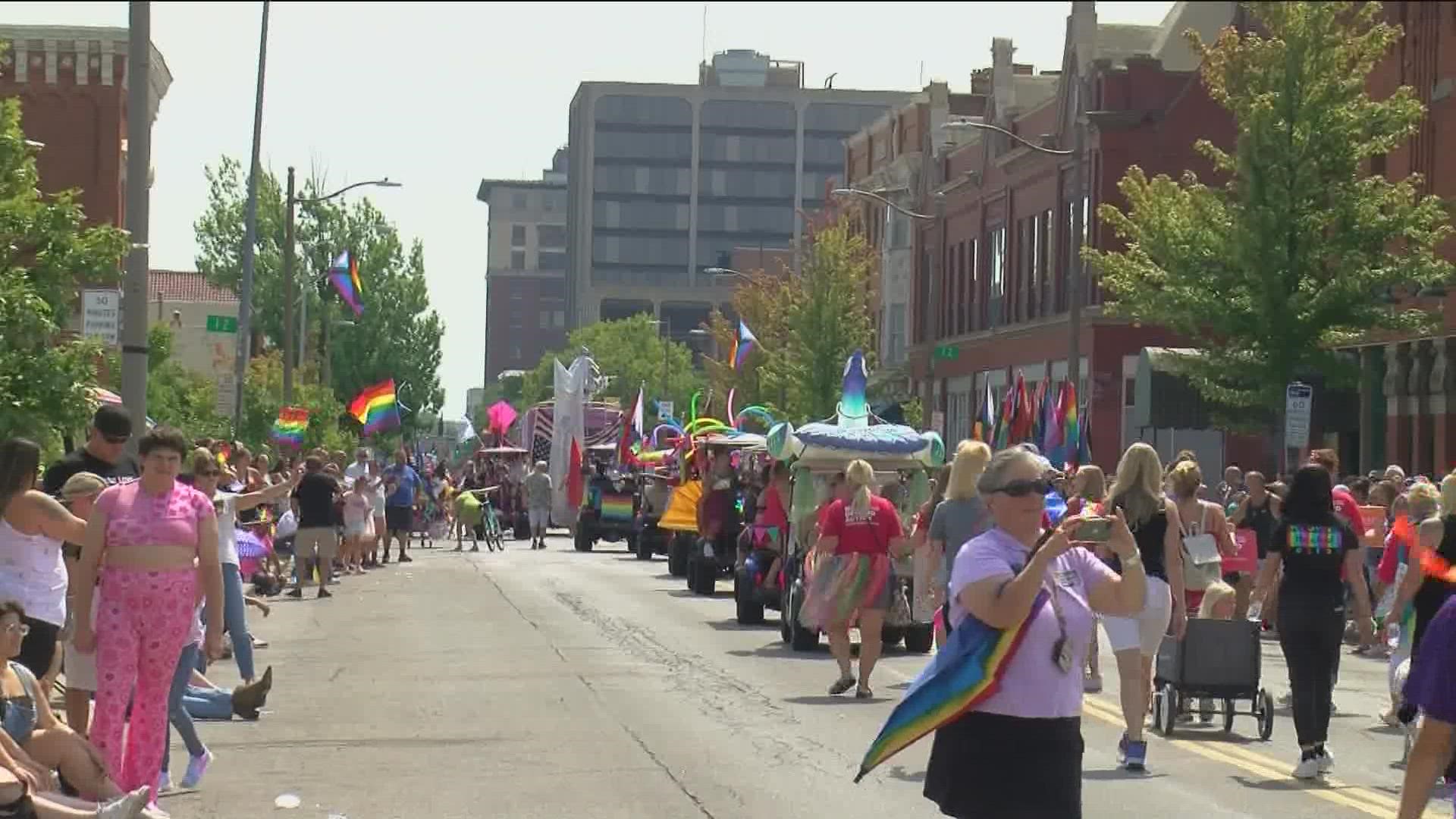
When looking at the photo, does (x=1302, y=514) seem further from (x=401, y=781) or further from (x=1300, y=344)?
(x=1300, y=344)

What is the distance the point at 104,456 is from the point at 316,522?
17.1 meters

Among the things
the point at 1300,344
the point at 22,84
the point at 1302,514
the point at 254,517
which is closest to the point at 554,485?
the point at 22,84

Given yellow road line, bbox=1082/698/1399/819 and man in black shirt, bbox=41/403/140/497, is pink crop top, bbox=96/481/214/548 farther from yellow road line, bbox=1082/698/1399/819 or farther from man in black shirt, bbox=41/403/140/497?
yellow road line, bbox=1082/698/1399/819

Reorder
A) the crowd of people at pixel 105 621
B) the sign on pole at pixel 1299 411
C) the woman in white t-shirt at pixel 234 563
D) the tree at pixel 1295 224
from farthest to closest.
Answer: the tree at pixel 1295 224
the sign on pole at pixel 1299 411
the woman in white t-shirt at pixel 234 563
the crowd of people at pixel 105 621

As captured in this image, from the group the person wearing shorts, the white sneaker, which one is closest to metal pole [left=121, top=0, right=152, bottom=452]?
the white sneaker

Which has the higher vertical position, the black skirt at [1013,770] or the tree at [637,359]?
the tree at [637,359]

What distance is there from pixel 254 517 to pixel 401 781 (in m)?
14.2

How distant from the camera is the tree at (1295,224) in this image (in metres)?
32.3

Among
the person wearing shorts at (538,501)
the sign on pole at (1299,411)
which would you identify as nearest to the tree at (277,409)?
the person wearing shorts at (538,501)

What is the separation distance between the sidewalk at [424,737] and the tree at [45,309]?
274 centimetres

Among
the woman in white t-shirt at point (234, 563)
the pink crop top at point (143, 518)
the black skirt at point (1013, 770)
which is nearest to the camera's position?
the black skirt at point (1013, 770)

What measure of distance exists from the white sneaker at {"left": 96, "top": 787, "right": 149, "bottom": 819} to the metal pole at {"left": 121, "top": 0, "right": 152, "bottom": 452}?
877cm

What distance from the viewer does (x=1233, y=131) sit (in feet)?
167

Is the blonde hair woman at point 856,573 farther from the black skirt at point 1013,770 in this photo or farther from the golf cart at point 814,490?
the black skirt at point 1013,770
